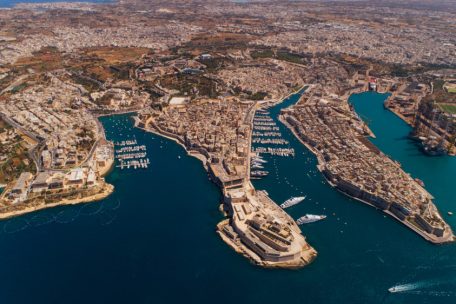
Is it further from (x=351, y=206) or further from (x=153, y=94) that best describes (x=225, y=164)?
(x=153, y=94)

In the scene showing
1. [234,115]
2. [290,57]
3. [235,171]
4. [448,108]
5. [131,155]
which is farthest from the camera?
[290,57]

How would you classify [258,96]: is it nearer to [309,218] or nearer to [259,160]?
[259,160]

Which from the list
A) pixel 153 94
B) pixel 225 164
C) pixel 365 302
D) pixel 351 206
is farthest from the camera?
pixel 153 94

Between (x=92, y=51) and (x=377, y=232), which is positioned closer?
(x=377, y=232)

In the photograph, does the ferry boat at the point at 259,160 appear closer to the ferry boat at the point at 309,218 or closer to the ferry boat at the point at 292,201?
the ferry boat at the point at 292,201

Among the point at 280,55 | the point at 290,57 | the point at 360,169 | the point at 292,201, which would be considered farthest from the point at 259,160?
the point at 280,55

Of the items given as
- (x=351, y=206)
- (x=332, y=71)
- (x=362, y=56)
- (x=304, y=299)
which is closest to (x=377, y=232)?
(x=351, y=206)

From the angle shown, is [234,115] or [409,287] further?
[234,115]
